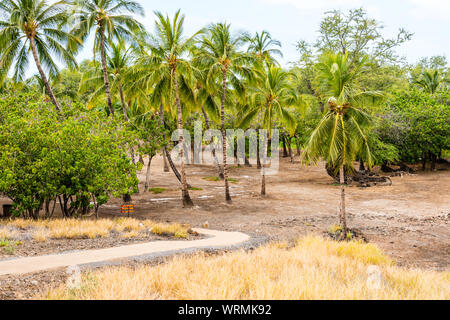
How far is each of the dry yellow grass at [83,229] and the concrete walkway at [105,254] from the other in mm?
1544

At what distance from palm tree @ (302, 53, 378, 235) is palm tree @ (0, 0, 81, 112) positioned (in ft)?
49.6

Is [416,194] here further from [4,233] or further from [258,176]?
[4,233]

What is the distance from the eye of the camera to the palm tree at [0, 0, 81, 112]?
1822 cm

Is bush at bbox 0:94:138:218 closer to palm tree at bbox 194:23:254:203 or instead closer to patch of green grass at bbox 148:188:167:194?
palm tree at bbox 194:23:254:203

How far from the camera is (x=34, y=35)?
63.3 feet

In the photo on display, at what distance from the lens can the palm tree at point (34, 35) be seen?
18219mm

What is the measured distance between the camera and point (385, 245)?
12.4 m

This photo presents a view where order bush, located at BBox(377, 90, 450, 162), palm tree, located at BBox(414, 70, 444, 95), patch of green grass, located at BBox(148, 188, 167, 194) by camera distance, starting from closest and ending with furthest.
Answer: patch of green grass, located at BBox(148, 188, 167, 194)
bush, located at BBox(377, 90, 450, 162)
palm tree, located at BBox(414, 70, 444, 95)

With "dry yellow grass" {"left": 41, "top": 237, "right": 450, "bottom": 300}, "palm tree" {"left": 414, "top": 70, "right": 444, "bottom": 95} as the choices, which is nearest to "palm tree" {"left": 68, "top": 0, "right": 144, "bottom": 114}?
"dry yellow grass" {"left": 41, "top": 237, "right": 450, "bottom": 300}

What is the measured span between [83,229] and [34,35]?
573 inches

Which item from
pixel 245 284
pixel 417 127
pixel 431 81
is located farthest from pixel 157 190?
pixel 431 81

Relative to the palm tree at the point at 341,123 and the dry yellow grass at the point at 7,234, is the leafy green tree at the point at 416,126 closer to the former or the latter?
the palm tree at the point at 341,123

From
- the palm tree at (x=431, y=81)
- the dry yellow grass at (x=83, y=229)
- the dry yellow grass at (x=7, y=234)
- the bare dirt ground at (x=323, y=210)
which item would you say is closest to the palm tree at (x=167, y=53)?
the bare dirt ground at (x=323, y=210)

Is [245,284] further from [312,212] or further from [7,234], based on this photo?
[312,212]
